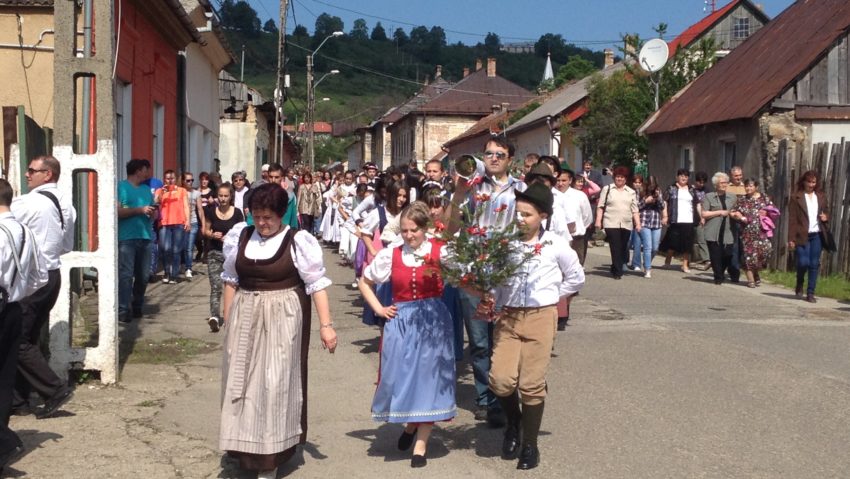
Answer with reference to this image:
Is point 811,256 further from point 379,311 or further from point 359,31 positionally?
point 359,31

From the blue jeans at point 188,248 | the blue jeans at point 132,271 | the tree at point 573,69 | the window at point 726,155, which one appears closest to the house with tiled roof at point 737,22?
the tree at point 573,69

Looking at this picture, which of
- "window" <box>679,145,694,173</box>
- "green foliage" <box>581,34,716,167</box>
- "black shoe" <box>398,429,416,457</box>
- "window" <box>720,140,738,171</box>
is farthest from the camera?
"green foliage" <box>581,34,716,167</box>

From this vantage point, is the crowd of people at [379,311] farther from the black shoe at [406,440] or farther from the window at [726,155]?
the window at [726,155]

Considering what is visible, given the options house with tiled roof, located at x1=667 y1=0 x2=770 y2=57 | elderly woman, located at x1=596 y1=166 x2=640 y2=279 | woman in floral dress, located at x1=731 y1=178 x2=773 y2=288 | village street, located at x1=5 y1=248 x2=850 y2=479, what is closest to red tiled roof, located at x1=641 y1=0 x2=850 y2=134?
woman in floral dress, located at x1=731 y1=178 x2=773 y2=288

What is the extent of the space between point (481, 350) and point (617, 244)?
31.1 ft

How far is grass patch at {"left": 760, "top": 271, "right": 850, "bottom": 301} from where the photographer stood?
1482 cm

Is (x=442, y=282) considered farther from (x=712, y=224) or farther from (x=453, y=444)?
(x=712, y=224)

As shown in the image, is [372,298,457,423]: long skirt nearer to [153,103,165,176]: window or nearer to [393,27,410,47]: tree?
[153,103,165,176]: window

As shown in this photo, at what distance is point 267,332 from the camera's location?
5.89 meters

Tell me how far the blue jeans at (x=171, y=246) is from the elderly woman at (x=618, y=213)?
6.53 m

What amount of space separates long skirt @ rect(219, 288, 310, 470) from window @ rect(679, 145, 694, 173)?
1944 cm

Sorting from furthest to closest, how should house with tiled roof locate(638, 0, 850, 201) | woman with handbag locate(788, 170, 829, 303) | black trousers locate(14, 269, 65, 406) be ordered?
1. house with tiled roof locate(638, 0, 850, 201)
2. woman with handbag locate(788, 170, 829, 303)
3. black trousers locate(14, 269, 65, 406)

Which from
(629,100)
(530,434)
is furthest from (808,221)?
(629,100)

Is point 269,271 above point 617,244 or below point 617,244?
above
